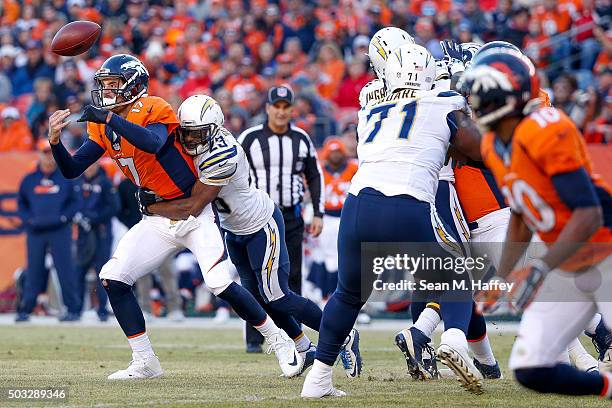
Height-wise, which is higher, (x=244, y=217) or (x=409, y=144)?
(x=409, y=144)

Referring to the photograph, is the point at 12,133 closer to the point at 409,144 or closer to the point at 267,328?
the point at 267,328

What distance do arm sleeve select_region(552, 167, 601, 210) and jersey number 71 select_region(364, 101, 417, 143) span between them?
1.50 metres

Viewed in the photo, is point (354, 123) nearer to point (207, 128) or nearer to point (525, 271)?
point (207, 128)

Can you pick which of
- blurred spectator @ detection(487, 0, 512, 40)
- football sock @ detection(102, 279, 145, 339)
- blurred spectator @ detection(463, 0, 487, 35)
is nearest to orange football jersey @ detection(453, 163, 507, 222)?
football sock @ detection(102, 279, 145, 339)

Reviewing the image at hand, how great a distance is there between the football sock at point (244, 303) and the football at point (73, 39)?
1836 mm

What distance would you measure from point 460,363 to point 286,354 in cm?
176

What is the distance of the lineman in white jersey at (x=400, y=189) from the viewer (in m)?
5.73

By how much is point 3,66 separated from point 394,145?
13.1 meters

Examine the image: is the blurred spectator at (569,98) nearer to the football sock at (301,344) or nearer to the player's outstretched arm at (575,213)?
the football sock at (301,344)

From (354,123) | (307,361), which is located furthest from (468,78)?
(354,123)

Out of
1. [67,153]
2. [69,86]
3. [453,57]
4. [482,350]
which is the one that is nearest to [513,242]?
[482,350]

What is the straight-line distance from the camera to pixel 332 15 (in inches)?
683

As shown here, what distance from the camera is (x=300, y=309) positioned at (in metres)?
7.46

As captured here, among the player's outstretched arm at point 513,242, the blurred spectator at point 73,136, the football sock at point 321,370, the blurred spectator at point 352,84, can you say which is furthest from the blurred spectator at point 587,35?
the player's outstretched arm at point 513,242
